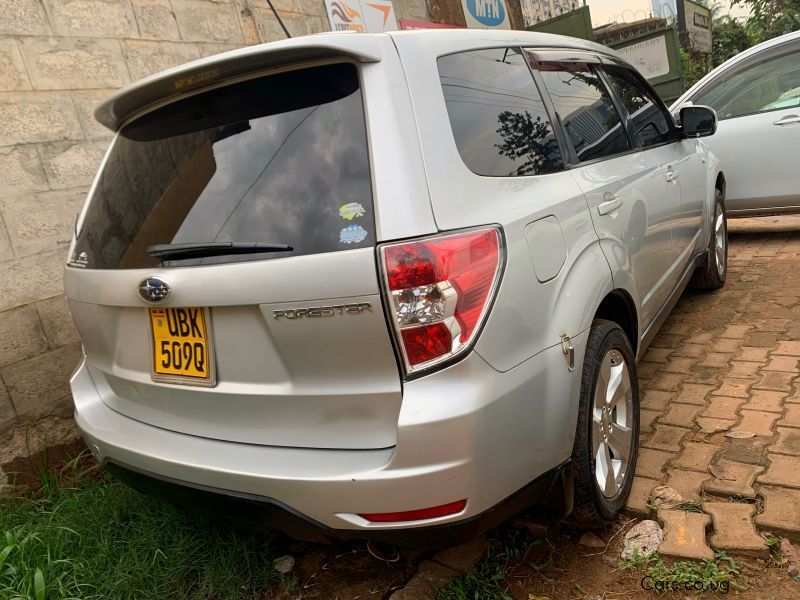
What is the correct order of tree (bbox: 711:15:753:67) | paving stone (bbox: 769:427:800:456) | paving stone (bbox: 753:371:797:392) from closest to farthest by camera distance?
1. paving stone (bbox: 769:427:800:456)
2. paving stone (bbox: 753:371:797:392)
3. tree (bbox: 711:15:753:67)

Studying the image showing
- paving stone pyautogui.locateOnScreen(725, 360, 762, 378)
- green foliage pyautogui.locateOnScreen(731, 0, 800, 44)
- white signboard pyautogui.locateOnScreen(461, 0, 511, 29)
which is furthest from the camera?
green foliage pyautogui.locateOnScreen(731, 0, 800, 44)

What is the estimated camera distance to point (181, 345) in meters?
1.90

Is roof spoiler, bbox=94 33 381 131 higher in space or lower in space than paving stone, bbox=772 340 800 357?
higher

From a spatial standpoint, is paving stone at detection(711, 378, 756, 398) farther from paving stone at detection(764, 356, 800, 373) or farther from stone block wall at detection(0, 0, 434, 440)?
stone block wall at detection(0, 0, 434, 440)

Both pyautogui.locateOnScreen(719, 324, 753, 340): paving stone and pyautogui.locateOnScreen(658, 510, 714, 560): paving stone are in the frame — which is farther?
pyautogui.locateOnScreen(719, 324, 753, 340): paving stone

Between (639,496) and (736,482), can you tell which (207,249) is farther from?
(736,482)

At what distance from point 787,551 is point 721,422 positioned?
2.82ft

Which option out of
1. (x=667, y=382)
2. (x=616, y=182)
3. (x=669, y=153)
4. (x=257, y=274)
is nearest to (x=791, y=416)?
(x=667, y=382)

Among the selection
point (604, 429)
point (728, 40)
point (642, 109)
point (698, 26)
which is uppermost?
point (698, 26)

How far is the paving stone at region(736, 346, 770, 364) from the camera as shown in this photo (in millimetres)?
3421

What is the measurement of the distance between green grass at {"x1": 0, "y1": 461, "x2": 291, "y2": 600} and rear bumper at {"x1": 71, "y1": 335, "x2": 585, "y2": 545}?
0.55 metres

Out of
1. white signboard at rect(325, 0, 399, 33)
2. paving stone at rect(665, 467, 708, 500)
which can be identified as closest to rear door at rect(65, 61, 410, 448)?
paving stone at rect(665, 467, 708, 500)

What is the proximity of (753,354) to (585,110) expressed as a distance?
1.78 meters

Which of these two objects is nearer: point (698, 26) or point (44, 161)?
point (44, 161)
